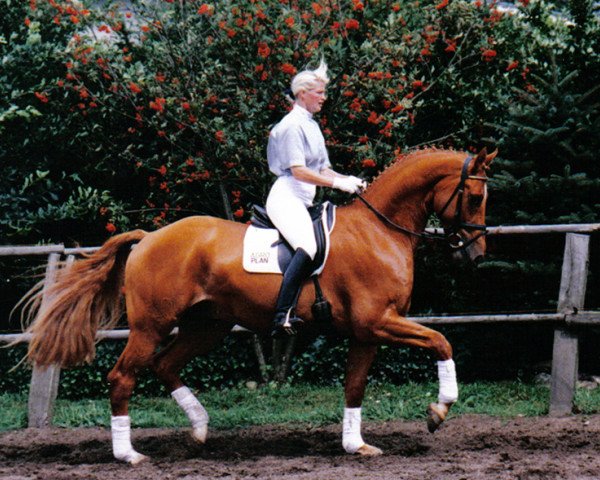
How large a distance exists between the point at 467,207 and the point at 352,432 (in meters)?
1.71

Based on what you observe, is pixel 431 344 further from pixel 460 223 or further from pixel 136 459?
pixel 136 459

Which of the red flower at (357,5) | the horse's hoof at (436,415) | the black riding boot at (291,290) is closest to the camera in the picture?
the horse's hoof at (436,415)

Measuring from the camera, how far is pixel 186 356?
23.3 ft

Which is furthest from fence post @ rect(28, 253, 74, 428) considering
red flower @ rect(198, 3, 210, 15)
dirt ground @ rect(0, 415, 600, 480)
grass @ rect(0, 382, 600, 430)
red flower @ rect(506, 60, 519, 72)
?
red flower @ rect(506, 60, 519, 72)

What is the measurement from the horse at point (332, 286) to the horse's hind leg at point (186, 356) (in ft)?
0.04

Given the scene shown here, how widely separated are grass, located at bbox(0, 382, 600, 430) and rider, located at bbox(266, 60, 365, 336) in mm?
1645

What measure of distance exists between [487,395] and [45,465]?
3.84m

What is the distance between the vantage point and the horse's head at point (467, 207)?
254 inches

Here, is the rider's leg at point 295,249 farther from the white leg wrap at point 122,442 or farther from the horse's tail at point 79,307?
the white leg wrap at point 122,442

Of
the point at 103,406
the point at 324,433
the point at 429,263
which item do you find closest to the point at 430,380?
the point at 429,263

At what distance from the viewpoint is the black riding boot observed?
21.0ft

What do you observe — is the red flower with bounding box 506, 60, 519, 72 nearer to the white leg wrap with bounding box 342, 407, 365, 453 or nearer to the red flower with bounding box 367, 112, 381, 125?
the red flower with bounding box 367, 112, 381, 125

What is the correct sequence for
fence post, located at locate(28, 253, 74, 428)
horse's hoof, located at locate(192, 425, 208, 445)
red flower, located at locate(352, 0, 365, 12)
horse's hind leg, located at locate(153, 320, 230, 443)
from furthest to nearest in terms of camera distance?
red flower, located at locate(352, 0, 365, 12)
fence post, located at locate(28, 253, 74, 428)
horse's hind leg, located at locate(153, 320, 230, 443)
horse's hoof, located at locate(192, 425, 208, 445)

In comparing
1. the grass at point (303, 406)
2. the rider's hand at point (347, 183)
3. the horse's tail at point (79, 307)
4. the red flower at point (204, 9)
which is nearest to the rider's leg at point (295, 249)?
the rider's hand at point (347, 183)
